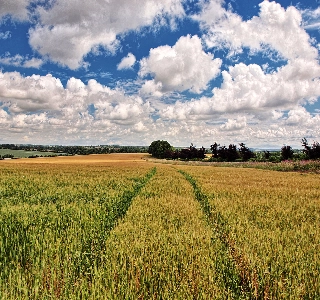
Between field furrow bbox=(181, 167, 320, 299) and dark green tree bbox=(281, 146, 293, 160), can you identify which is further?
dark green tree bbox=(281, 146, 293, 160)

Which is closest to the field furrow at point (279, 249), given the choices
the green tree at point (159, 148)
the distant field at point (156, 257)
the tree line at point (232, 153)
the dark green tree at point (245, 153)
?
the distant field at point (156, 257)

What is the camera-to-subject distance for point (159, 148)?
416 ft

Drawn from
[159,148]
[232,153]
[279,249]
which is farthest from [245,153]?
[279,249]

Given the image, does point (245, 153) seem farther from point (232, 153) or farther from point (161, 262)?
point (161, 262)

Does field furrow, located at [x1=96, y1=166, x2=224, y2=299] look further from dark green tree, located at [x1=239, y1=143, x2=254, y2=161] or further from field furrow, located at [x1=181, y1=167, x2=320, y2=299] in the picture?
dark green tree, located at [x1=239, y1=143, x2=254, y2=161]

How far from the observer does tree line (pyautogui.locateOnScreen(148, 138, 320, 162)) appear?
5955 centimetres

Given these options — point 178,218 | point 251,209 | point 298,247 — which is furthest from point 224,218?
point 298,247

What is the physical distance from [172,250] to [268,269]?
194cm

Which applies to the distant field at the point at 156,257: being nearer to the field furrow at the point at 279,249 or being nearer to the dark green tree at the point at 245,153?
the field furrow at the point at 279,249

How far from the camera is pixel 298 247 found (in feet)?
19.4

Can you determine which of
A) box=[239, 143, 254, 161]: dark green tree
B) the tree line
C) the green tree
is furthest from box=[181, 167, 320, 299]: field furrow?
the green tree

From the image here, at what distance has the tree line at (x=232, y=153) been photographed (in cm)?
5955

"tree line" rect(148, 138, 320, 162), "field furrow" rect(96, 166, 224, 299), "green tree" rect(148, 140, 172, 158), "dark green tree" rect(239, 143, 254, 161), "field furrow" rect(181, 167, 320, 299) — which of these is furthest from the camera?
"green tree" rect(148, 140, 172, 158)

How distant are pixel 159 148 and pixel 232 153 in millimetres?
48830
